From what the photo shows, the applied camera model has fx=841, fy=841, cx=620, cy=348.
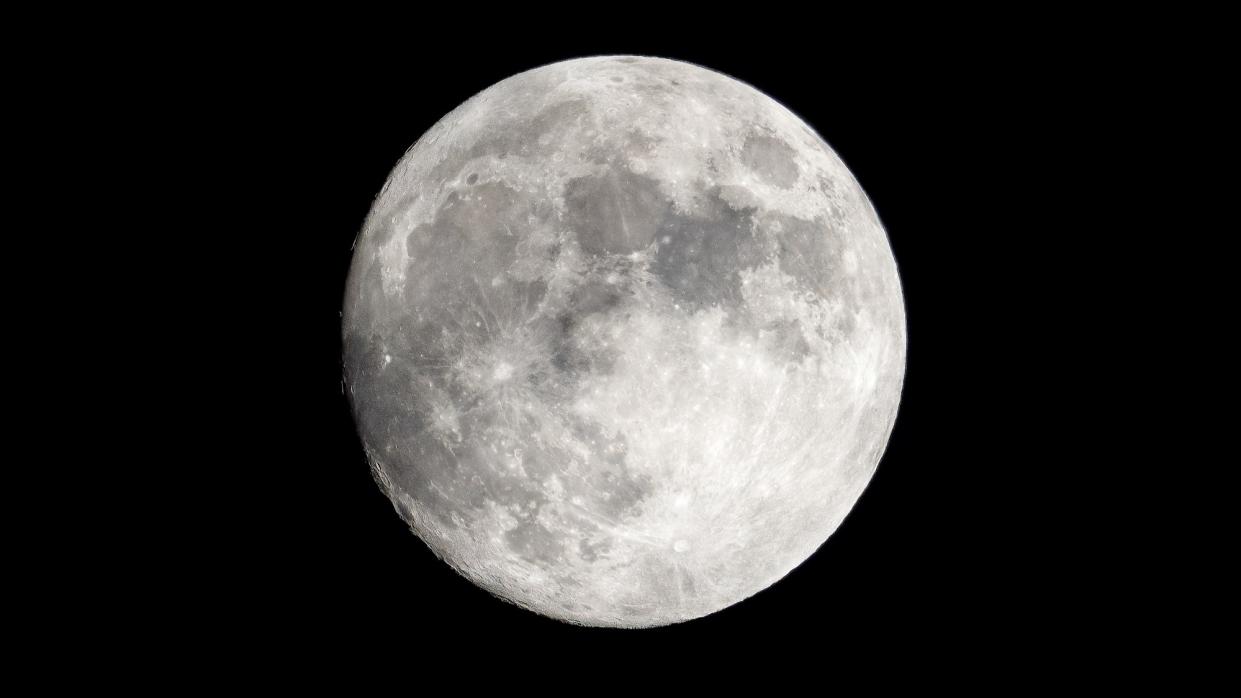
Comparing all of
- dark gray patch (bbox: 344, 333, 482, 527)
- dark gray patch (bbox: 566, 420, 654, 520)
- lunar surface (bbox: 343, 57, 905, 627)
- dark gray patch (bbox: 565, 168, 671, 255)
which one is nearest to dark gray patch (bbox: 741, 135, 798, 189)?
lunar surface (bbox: 343, 57, 905, 627)

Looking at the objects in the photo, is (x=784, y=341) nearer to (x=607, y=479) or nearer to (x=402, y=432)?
(x=607, y=479)

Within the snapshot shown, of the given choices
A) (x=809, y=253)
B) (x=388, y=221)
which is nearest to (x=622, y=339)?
(x=809, y=253)

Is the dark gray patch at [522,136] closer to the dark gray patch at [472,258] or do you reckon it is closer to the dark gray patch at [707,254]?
the dark gray patch at [472,258]

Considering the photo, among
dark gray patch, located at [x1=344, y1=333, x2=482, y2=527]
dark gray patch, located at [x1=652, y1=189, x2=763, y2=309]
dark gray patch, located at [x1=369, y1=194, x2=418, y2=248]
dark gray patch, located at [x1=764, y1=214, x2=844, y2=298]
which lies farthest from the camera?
dark gray patch, located at [x1=369, y1=194, x2=418, y2=248]

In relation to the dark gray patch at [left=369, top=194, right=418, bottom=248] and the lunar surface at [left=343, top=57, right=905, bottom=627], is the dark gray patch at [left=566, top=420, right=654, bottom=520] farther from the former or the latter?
the dark gray patch at [left=369, top=194, right=418, bottom=248]

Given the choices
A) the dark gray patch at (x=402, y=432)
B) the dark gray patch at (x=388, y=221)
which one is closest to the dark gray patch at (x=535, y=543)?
the dark gray patch at (x=402, y=432)

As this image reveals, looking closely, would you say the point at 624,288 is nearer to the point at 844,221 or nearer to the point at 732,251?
the point at 732,251
